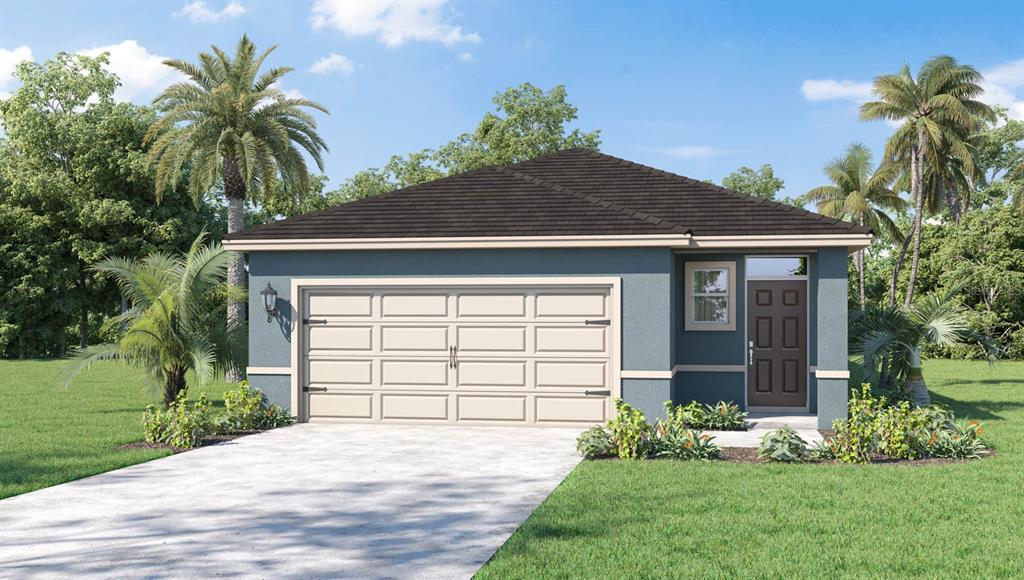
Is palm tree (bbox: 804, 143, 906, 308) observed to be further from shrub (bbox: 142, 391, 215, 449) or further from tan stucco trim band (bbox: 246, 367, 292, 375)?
shrub (bbox: 142, 391, 215, 449)

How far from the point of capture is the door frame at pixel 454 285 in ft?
43.6

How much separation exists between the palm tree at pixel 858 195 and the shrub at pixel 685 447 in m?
36.8

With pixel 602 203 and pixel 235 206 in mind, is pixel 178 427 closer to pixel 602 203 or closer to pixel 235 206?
pixel 602 203

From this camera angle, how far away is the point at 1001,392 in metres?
21.3

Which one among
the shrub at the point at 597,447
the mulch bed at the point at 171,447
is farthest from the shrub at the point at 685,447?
the mulch bed at the point at 171,447

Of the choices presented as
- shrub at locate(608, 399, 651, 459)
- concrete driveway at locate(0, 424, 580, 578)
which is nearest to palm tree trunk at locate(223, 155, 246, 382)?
concrete driveway at locate(0, 424, 580, 578)

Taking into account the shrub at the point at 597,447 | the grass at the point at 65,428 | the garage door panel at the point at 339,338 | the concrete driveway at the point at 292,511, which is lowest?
the grass at the point at 65,428

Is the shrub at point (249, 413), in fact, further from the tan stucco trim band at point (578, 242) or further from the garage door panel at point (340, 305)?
the tan stucco trim band at point (578, 242)

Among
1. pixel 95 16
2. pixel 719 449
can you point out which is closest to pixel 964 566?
pixel 719 449

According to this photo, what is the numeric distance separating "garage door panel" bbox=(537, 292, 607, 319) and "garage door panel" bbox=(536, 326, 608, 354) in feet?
0.64

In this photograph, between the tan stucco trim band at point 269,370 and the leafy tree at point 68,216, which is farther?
the leafy tree at point 68,216

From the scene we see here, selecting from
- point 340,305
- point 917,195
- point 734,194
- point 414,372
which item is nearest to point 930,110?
point 917,195

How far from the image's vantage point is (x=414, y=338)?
1411 cm

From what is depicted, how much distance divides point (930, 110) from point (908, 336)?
26.4m
